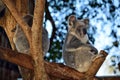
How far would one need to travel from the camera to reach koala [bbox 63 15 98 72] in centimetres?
438

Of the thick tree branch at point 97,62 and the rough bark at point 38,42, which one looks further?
the thick tree branch at point 97,62

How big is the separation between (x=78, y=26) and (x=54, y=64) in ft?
3.00

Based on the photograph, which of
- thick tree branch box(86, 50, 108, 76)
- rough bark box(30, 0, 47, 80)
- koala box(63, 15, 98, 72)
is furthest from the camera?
koala box(63, 15, 98, 72)

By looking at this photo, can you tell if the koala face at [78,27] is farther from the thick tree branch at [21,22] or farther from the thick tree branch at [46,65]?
the thick tree branch at [21,22]

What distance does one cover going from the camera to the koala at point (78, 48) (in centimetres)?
438

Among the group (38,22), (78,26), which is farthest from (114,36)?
(38,22)

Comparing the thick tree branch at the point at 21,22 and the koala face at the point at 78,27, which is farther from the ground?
the thick tree branch at the point at 21,22

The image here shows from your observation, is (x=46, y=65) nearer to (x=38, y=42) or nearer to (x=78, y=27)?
(x=38, y=42)

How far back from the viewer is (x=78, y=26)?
466 centimetres

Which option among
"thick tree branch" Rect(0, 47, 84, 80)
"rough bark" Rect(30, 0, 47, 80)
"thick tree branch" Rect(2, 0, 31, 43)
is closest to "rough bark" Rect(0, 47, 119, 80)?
"thick tree branch" Rect(0, 47, 84, 80)

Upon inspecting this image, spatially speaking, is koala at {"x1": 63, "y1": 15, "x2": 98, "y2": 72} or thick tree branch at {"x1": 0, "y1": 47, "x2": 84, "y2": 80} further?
koala at {"x1": 63, "y1": 15, "x2": 98, "y2": 72}

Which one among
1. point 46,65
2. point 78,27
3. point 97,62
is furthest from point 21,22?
point 78,27

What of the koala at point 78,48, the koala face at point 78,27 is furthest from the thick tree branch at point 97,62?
the koala face at point 78,27

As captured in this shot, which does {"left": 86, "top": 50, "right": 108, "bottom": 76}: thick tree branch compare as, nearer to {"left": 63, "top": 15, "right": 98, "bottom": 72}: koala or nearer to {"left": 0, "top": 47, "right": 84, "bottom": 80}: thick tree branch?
{"left": 0, "top": 47, "right": 84, "bottom": 80}: thick tree branch
